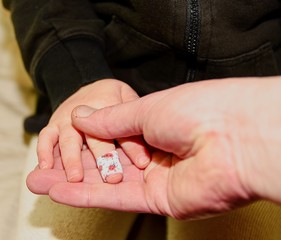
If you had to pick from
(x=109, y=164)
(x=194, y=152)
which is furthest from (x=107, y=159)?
(x=194, y=152)

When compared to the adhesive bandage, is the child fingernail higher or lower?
higher

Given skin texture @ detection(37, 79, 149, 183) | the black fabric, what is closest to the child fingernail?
skin texture @ detection(37, 79, 149, 183)

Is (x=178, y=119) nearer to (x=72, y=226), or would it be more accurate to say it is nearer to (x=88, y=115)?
(x=88, y=115)

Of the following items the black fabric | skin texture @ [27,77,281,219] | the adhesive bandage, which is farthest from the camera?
the black fabric

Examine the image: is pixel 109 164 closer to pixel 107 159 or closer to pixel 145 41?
pixel 107 159

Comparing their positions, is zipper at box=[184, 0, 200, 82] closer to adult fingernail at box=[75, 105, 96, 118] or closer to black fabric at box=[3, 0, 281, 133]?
black fabric at box=[3, 0, 281, 133]

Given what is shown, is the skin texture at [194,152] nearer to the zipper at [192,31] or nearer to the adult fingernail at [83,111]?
the adult fingernail at [83,111]

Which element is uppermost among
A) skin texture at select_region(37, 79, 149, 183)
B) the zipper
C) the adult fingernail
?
the zipper

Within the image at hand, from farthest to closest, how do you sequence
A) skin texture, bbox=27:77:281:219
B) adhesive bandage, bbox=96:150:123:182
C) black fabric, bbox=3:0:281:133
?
black fabric, bbox=3:0:281:133
adhesive bandage, bbox=96:150:123:182
skin texture, bbox=27:77:281:219
